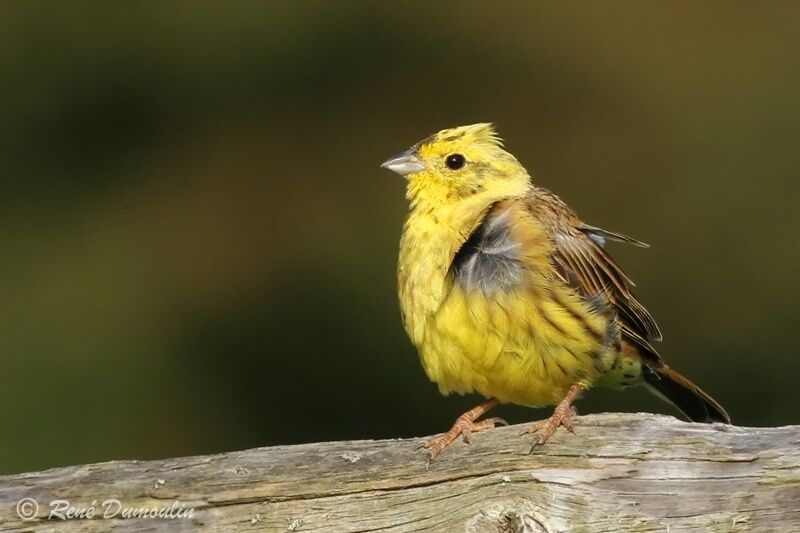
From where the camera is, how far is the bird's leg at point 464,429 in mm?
2988

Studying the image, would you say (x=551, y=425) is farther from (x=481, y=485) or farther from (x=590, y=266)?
(x=590, y=266)

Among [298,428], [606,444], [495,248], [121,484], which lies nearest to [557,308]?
[495,248]

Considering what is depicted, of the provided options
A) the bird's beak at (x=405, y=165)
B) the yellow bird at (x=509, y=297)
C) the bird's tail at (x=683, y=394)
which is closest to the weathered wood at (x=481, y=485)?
the yellow bird at (x=509, y=297)

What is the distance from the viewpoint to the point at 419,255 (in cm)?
385

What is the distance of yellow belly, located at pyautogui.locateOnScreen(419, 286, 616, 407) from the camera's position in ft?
11.7

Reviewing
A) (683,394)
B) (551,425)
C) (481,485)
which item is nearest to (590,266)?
(683,394)

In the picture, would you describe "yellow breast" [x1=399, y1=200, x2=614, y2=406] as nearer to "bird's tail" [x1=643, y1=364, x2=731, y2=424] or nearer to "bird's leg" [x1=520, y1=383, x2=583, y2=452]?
"bird's tail" [x1=643, y1=364, x2=731, y2=424]

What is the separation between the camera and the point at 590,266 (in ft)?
12.9

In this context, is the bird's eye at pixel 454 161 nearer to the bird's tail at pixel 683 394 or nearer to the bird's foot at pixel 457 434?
the bird's tail at pixel 683 394

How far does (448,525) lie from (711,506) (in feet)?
1.75

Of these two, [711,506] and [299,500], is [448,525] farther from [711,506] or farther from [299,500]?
[711,506]

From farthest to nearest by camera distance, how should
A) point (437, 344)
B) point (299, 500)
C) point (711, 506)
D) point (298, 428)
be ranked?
1. point (298, 428)
2. point (437, 344)
3. point (299, 500)
4. point (711, 506)

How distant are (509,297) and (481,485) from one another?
0.86 meters

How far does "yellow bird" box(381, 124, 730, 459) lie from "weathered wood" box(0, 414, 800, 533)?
35 cm
